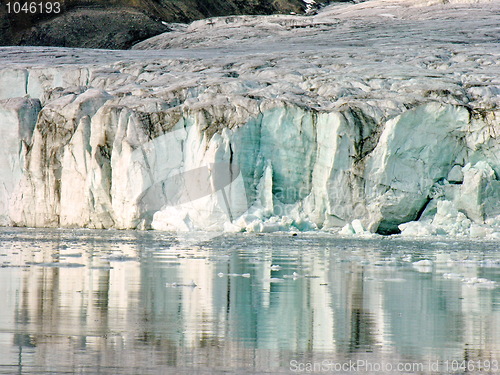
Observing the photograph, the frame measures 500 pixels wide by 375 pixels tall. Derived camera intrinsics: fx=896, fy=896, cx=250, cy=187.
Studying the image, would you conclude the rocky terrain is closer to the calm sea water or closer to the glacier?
the glacier

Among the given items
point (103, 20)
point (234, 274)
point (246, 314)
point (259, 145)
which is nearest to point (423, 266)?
point (234, 274)

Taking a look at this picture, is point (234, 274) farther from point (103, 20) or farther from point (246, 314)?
A: point (103, 20)

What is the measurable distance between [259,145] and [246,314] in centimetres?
1218

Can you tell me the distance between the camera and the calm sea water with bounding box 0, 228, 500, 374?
12.7ft

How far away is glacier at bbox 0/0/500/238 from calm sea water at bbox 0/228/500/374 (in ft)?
20.9

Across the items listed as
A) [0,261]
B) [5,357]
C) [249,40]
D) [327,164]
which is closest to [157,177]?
[327,164]

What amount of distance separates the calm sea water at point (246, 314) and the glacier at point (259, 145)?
6.38 metres

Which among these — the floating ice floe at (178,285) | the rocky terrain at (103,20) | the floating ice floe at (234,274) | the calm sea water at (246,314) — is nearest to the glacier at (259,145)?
the calm sea water at (246,314)

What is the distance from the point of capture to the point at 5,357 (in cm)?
378

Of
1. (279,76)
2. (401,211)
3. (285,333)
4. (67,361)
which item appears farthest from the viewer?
(279,76)

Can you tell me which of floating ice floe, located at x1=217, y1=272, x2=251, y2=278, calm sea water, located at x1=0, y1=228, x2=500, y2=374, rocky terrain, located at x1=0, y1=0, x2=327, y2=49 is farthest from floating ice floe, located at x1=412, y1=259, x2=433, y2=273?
rocky terrain, located at x1=0, y1=0, x2=327, y2=49

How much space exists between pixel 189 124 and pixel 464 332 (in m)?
13.4

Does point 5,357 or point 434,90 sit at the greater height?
point 434,90

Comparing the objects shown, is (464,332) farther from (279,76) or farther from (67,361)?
(279,76)
